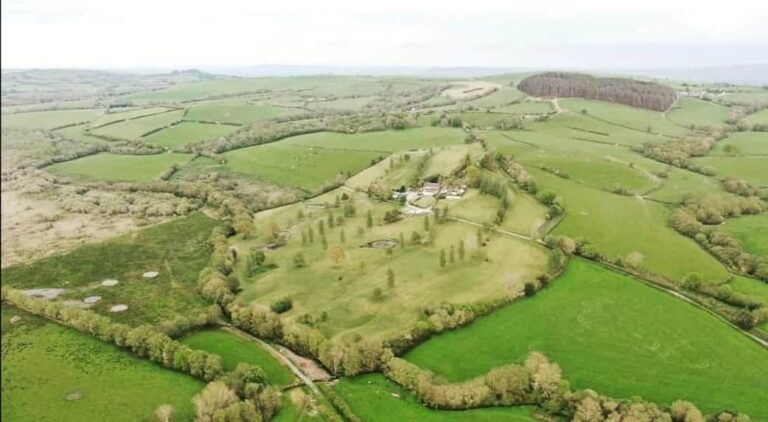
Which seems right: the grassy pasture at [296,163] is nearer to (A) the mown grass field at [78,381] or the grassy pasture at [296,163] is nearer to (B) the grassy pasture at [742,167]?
(A) the mown grass field at [78,381]

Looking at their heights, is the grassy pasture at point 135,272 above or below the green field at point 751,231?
below

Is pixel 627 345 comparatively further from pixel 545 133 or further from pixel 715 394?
pixel 545 133

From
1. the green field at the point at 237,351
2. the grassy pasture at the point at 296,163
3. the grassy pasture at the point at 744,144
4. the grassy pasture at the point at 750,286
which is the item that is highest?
the grassy pasture at the point at 744,144

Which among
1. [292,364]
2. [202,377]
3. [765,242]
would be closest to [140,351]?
[202,377]

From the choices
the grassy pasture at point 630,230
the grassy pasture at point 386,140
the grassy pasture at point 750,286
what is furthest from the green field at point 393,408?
the grassy pasture at point 386,140

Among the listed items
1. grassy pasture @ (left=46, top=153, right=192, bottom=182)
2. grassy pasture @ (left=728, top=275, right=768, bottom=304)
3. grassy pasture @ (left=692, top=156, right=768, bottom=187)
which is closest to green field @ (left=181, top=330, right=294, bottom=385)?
grassy pasture @ (left=728, top=275, right=768, bottom=304)
